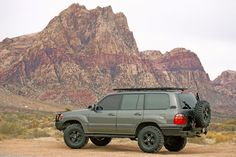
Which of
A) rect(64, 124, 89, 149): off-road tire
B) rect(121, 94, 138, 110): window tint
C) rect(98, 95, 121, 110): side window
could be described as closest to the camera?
rect(121, 94, 138, 110): window tint

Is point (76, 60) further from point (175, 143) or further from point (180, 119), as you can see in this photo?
point (180, 119)

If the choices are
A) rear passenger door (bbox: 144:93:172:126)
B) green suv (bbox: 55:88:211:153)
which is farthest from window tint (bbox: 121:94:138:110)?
rear passenger door (bbox: 144:93:172:126)

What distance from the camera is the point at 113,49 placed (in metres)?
159

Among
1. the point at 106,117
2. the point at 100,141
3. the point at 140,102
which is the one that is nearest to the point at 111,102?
the point at 106,117

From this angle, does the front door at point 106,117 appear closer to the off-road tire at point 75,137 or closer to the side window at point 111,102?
the side window at point 111,102

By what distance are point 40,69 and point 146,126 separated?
130230 millimetres

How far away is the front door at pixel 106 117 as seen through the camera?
16.6 meters

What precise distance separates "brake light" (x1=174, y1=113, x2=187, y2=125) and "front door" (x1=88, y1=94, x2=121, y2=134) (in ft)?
7.22

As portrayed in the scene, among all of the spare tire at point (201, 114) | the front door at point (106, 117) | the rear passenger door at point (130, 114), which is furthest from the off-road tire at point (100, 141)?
the spare tire at point (201, 114)

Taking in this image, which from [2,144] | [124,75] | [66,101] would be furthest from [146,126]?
[124,75]

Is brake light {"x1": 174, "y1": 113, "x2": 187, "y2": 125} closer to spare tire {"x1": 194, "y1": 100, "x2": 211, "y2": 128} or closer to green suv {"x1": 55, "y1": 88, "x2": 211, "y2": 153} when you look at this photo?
green suv {"x1": 55, "y1": 88, "x2": 211, "y2": 153}

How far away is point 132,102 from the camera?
54.4ft

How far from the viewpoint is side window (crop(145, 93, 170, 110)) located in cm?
1591

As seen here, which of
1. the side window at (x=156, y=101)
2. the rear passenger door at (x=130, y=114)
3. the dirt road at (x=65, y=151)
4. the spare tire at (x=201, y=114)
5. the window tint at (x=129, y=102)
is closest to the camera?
the dirt road at (x=65, y=151)
